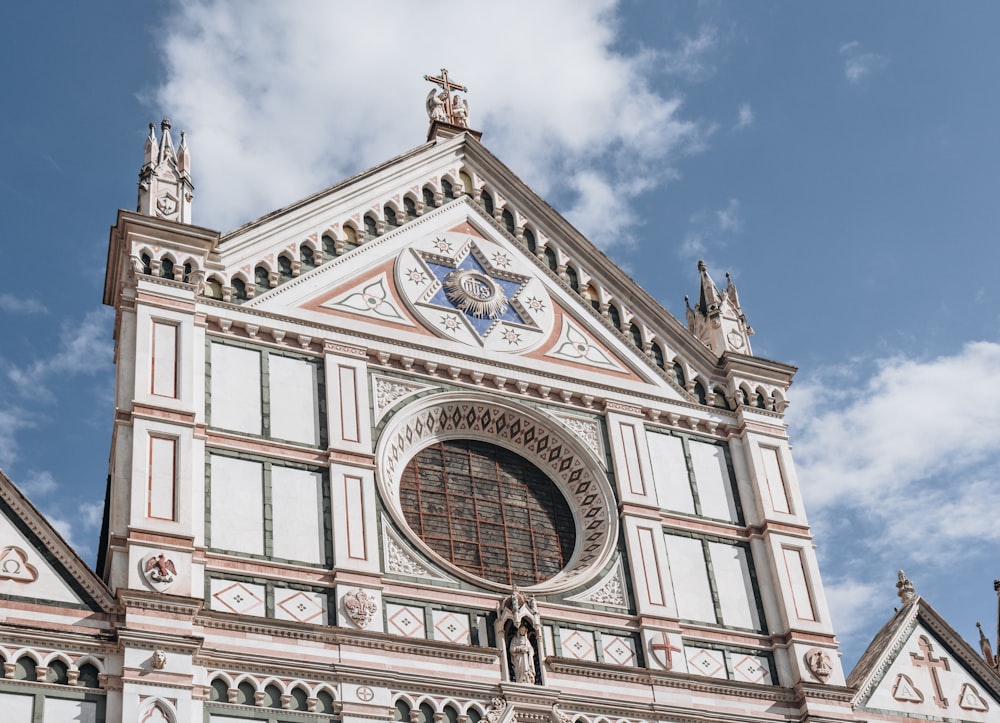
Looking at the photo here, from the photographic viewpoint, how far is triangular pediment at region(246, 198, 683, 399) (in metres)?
25.5

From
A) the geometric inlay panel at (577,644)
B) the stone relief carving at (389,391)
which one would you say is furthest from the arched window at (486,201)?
the geometric inlay panel at (577,644)

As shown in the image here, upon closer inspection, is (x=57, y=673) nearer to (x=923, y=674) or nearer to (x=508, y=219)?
(x=508, y=219)

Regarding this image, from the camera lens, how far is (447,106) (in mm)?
30531

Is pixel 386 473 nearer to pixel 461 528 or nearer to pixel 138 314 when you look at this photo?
pixel 461 528

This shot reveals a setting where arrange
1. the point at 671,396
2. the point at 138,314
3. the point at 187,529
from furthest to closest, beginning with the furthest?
the point at 671,396
the point at 138,314
the point at 187,529

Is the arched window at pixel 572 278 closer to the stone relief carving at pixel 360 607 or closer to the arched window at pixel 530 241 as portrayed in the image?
the arched window at pixel 530 241

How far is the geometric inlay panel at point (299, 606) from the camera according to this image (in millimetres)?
21500

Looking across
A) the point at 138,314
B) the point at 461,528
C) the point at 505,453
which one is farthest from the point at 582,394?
the point at 138,314

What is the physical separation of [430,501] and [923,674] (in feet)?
27.3

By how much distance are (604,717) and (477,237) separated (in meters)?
9.11

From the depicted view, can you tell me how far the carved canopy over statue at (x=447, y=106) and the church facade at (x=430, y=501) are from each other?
134 centimetres

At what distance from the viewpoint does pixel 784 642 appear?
973 inches

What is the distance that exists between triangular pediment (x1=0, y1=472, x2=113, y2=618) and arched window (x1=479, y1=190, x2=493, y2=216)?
1072 cm

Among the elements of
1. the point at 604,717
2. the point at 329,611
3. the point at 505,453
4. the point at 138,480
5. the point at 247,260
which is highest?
the point at 247,260
